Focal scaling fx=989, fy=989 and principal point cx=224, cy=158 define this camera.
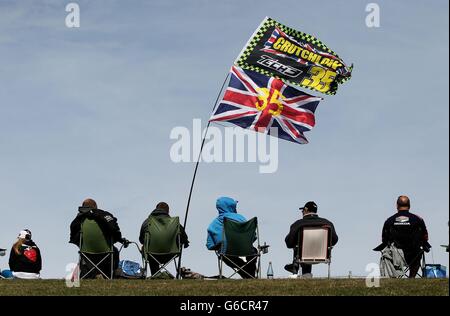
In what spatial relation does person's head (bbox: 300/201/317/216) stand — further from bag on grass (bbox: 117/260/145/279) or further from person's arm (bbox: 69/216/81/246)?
person's arm (bbox: 69/216/81/246)

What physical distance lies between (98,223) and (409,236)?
610 cm

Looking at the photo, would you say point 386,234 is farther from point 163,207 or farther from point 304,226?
point 163,207

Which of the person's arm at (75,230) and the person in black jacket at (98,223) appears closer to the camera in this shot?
the person in black jacket at (98,223)

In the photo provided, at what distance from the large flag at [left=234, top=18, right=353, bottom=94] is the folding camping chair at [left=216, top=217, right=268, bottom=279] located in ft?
15.0

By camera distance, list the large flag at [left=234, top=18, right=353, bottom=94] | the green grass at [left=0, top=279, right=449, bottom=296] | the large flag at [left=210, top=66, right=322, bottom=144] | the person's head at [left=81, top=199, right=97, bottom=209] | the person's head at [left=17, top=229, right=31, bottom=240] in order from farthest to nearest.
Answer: the large flag at [left=234, top=18, right=353, bottom=94] → the large flag at [left=210, top=66, right=322, bottom=144] → the person's head at [left=17, top=229, right=31, bottom=240] → the person's head at [left=81, top=199, right=97, bottom=209] → the green grass at [left=0, top=279, right=449, bottom=296]

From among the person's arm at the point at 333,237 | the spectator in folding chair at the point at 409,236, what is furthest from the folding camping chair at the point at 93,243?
the spectator in folding chair at the point at 409,236

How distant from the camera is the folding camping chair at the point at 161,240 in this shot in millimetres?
19328

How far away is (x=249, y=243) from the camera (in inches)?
766

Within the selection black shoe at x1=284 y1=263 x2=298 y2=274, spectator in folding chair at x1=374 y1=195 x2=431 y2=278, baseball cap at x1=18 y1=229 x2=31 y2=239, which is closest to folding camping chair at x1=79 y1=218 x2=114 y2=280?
baseball cap at x1=18 y1=229 x2=31 y2=239

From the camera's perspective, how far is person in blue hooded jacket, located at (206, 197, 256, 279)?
19562 mm

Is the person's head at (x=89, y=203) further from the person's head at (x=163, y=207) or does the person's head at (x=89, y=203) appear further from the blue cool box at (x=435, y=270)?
the blue cool box at (x=435, y=270)

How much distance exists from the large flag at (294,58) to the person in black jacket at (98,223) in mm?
5397

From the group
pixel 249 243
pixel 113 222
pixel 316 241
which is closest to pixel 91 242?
pixel 113 222
